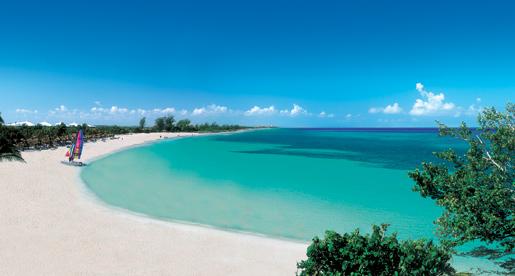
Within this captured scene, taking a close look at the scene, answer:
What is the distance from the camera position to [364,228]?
60.4 ft

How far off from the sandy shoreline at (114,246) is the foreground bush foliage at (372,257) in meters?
4.18

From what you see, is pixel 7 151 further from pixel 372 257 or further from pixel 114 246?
pixel 372 257

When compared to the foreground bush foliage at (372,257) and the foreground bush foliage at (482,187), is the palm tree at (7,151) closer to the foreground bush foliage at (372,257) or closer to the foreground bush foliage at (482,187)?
the foreground bush foliage at (372,257)

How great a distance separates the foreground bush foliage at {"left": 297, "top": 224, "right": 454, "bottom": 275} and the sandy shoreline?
164 inches

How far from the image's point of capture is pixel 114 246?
499 inches

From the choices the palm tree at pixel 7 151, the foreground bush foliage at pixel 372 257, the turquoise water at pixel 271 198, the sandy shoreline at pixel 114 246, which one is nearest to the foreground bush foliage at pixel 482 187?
the foreground bush foliage at pixel 372 257

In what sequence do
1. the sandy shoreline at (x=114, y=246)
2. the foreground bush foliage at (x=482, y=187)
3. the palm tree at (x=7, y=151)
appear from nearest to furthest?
the foreground bush foliage at (x=482, y=187) < the sandy shoreline at (x=114, y=246) < the palm tree at (x=7, y=151)

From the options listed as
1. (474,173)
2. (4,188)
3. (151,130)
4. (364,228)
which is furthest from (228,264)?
(151,130)

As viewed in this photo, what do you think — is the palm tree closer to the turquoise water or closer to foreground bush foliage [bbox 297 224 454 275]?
the turquoise water

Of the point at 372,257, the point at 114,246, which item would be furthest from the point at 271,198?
the point at 372,257

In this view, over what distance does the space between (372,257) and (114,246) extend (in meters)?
9.90

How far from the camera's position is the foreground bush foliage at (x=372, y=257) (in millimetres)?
6961

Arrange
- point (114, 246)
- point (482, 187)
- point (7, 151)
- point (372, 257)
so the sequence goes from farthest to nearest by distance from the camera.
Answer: point (7, 151) → point (114, 246) → point (482, 187) → point (372, 257)

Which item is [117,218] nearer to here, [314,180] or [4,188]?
[4,188]
